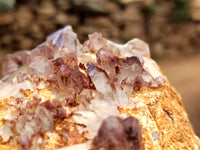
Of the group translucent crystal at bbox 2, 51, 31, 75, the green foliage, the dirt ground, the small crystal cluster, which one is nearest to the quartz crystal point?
the small crystal cluster

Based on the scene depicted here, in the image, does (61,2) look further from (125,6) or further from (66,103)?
(66,103)

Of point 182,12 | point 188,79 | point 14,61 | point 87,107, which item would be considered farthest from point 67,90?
point 182,12

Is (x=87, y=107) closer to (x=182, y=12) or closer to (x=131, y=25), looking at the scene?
(x=131, y=25)

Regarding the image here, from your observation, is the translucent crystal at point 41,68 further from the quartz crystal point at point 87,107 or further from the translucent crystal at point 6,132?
the translucent crystal at point 6,132

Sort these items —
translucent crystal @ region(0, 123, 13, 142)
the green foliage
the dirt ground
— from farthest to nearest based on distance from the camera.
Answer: the green foliage < the dirt ground < translucent crystal @ region(0, 123, 13, 142)

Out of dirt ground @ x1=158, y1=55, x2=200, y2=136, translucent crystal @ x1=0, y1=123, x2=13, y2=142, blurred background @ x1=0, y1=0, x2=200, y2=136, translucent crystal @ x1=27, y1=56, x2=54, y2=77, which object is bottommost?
translucent crystal @ x1=0, y1=123, x2=13, y2=142

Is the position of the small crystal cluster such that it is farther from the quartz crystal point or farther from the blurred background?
the blurred background

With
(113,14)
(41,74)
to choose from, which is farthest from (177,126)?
(113,14)

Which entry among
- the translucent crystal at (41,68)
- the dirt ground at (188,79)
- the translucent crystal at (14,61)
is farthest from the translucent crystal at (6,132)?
the dirt ground at (188,79)
